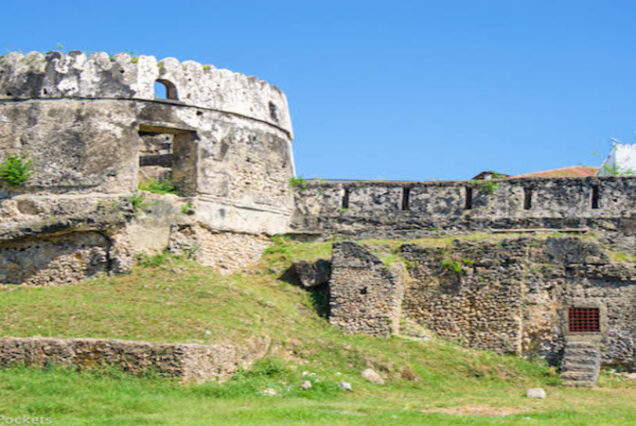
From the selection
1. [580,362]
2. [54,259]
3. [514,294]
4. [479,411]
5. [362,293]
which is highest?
[54,259]

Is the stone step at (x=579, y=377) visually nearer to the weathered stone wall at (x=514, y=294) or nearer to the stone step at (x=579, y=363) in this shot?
the stone step at (x=579, y=363)

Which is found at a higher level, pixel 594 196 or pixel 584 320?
pixel 594 196

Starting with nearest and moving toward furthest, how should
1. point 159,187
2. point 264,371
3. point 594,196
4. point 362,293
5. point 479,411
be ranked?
1. point 479,411
2. point 264,371
3. point 362,293
4. point 159,187
5. point 594,196

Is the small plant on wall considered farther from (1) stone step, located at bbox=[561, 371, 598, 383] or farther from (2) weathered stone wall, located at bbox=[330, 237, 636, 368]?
(1) stone step, located at bbox=[561, 371, 598, 383]

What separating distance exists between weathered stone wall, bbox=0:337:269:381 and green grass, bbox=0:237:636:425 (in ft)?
0.71

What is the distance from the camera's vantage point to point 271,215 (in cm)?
2642

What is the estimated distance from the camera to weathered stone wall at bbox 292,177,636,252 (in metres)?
25.4

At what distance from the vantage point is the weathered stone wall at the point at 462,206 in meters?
25.4

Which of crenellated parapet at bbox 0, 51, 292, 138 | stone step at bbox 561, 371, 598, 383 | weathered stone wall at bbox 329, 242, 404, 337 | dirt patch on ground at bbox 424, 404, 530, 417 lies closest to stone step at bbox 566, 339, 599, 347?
stone step at bbox 561, 371, 598, 383

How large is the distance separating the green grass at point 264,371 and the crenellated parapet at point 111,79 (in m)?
3.90

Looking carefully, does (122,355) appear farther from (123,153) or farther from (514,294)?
(514,294)

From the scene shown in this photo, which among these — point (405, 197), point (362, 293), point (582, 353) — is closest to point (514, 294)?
point (582, 353)

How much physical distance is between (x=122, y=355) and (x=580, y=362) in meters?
9.13

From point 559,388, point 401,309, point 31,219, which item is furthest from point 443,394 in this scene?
point 31,219
